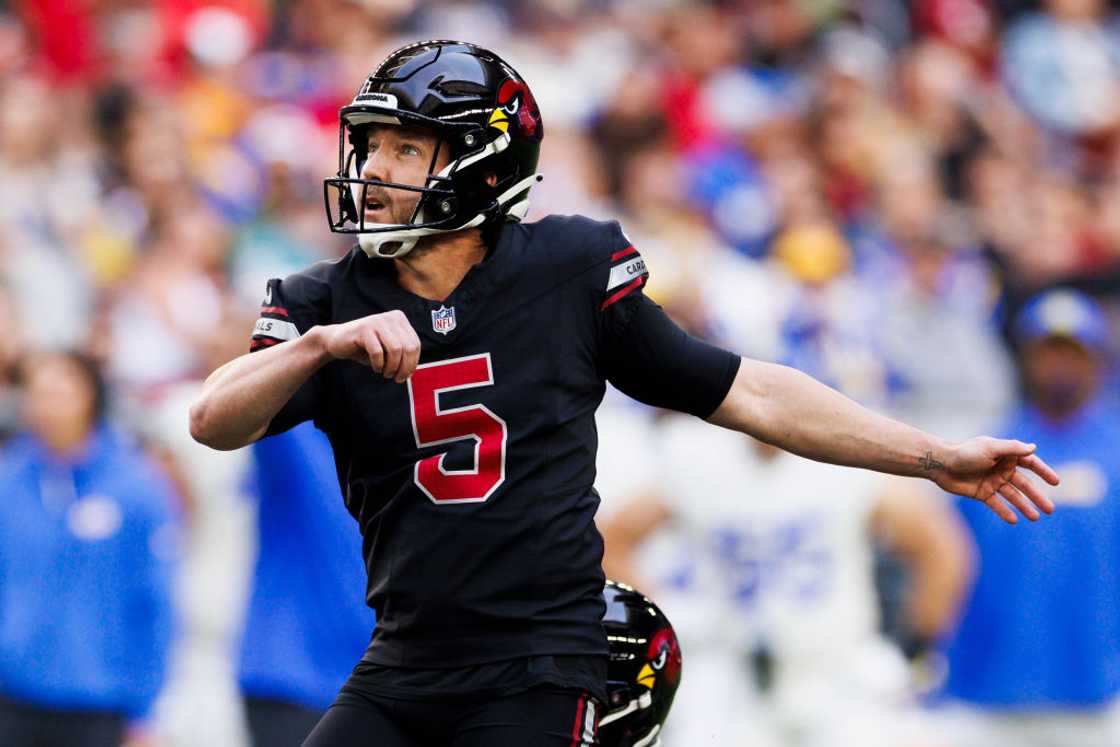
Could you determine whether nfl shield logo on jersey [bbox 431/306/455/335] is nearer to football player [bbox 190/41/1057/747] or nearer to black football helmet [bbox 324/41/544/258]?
football player [bbox 190/41/1057/747]

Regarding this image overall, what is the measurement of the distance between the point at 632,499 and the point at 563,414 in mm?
4121

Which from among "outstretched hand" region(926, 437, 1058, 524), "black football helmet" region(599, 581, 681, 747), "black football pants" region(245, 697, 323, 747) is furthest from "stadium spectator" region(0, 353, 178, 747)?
"outstretched hand" region(926, 437, 1058, 524)

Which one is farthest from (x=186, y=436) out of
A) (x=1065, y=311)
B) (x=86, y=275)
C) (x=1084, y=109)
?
(x=1084, y=109)

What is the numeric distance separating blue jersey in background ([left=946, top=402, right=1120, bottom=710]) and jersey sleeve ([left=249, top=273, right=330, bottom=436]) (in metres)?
4.49

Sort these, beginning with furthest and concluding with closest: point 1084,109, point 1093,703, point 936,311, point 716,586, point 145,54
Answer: point 1084,109, point 145,54, point 936,311, point 716,586, point 1093,703

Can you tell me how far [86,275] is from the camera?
409 inches

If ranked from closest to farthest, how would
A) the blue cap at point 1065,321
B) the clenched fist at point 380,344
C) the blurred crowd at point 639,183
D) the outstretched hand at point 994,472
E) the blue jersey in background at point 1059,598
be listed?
the clenched fist at point 380,344 → the outstretched hand at point 994,472 → the blue jersey in background at point 1059,598 → the blue cap at point 1065,321 → the blurred crowd at point 639,183

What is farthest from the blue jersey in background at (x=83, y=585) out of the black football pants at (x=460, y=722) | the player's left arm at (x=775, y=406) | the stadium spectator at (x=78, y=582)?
the player's left arm at (x=775, y=406)

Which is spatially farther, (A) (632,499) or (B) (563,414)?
(A) (632,499)

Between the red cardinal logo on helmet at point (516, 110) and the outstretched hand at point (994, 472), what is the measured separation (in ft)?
3.82

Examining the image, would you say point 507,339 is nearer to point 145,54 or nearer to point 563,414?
point 563,414

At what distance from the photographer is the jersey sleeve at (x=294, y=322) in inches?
162

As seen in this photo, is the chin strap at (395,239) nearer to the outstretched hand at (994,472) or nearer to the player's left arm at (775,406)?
the player's left arm at (775,406)

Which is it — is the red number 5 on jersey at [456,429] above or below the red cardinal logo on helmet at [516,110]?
below
